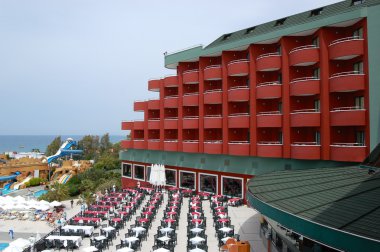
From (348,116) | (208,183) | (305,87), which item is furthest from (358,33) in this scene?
(208,183)

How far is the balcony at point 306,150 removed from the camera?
31.6 metres

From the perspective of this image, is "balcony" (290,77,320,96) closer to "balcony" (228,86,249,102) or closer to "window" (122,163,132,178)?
"balcony" (228,86,249,102)

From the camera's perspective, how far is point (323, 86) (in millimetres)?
31562

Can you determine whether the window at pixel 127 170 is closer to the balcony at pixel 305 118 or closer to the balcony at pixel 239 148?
the balcony at pixel 239 148

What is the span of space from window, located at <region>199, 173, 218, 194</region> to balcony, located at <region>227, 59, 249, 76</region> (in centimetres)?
1201

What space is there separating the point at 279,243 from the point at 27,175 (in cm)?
6810

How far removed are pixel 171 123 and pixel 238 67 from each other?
12481 mm

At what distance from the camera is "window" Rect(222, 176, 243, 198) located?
3853cm

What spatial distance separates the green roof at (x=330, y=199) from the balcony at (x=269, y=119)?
16.5 m

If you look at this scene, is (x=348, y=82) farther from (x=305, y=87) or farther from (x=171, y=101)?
(x=171, y=101)

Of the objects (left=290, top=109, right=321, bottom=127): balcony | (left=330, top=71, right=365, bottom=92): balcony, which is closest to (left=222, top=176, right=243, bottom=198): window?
(left=290, top=109, right=321, bottom=127): balcony

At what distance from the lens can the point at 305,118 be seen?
106ft

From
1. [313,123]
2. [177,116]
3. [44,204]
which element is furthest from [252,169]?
[44,204]

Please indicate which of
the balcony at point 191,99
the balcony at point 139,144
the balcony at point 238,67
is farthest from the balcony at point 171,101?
the balcony at point 238,67
